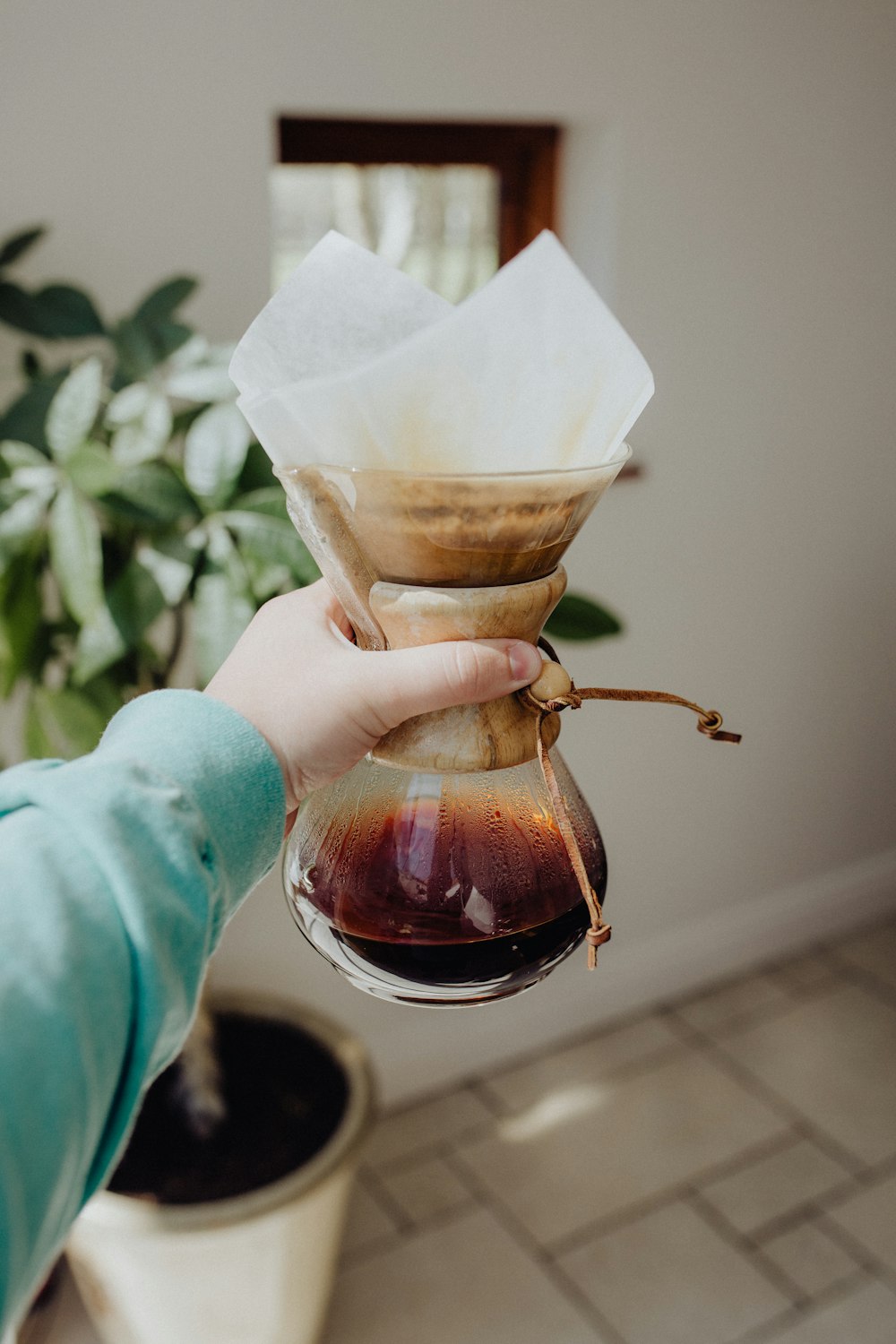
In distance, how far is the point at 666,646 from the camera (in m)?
2.40

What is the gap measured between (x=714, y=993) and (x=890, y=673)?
2.87ft

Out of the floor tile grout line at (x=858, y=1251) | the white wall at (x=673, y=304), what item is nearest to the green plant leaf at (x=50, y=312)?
the white wall at (x=673, y=304)

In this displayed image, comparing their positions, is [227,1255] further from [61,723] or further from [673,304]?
[673,304]

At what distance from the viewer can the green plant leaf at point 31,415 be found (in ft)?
4.21

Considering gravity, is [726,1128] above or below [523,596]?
below

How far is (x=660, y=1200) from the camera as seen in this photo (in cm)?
213

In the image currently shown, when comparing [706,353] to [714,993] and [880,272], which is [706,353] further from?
[714,993]

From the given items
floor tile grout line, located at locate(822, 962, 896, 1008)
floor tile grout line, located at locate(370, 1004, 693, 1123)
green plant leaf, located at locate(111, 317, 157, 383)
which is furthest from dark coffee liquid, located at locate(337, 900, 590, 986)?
floor tile grout line, located at locate(822, 962, 896, 1008)

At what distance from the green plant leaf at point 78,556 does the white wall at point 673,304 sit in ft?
2.11

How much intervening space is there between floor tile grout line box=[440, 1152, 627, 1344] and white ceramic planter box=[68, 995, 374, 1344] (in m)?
0.41

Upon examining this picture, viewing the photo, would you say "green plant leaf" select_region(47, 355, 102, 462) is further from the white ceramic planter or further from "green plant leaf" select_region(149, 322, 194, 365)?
the white ceramic planter

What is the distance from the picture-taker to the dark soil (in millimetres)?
1623

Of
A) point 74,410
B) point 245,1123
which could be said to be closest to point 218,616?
point 74,410

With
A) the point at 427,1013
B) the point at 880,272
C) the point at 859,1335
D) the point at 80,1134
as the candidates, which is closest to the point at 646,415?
the point at 880,272
